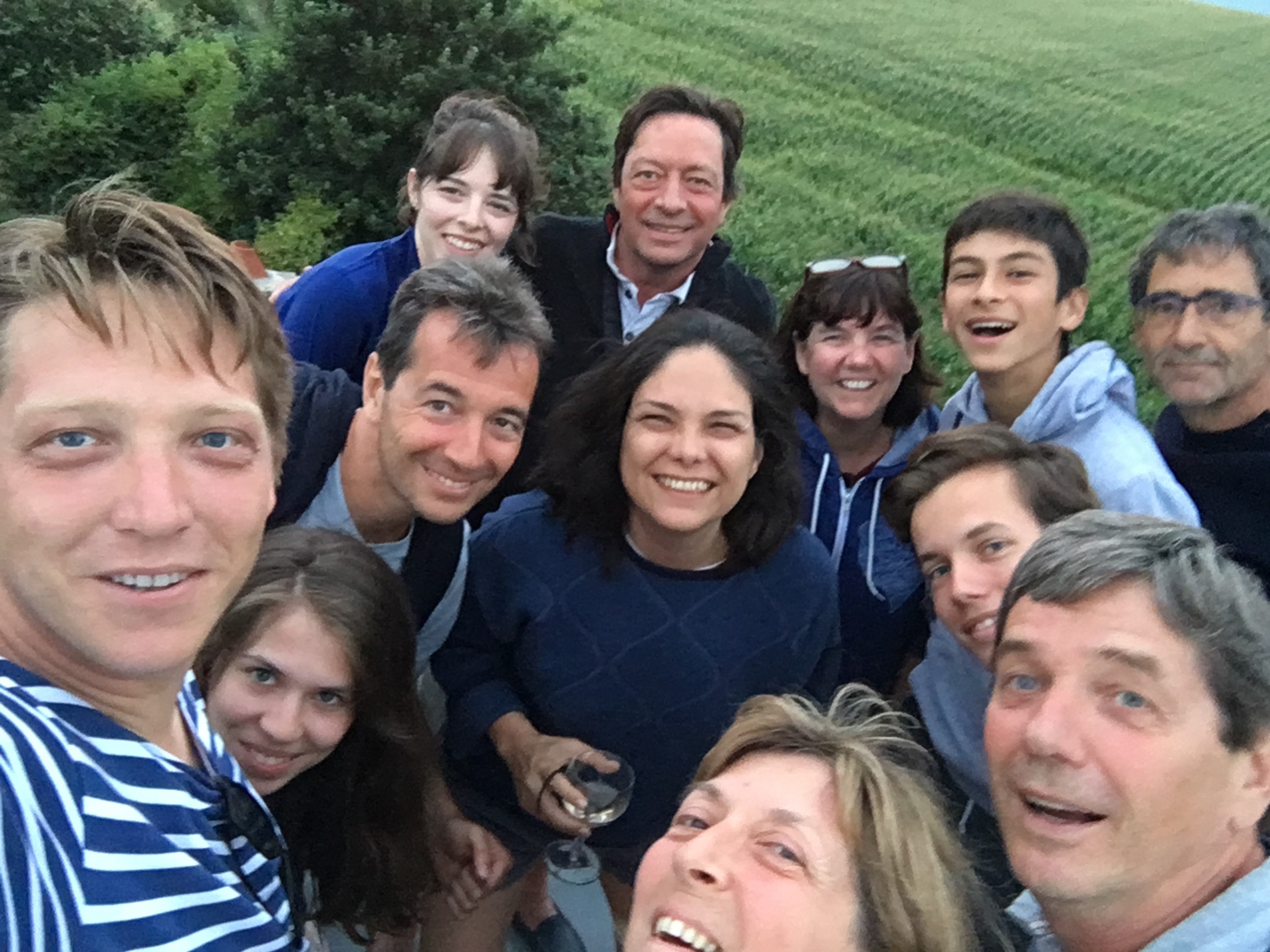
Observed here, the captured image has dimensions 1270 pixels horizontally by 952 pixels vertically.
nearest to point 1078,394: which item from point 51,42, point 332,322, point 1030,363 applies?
point 1030,363

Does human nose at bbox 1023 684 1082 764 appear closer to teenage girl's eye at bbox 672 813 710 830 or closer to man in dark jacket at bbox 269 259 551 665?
teenage girl's eye at bbox 672 813 710 830

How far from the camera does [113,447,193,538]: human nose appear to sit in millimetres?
1036

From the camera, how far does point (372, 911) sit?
2.11m

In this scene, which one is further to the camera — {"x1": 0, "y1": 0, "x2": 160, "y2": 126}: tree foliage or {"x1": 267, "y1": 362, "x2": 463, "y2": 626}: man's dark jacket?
{"x1": 0, "y1": 0, "x2": 160, "y2": 126}: tree foliage

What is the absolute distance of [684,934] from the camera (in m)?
1.39

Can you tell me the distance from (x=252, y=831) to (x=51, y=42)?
14.1 m

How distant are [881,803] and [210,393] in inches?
48.3

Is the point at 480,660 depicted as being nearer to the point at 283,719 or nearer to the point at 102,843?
the point at 283,719

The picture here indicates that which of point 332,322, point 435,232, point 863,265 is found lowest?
point 332,322

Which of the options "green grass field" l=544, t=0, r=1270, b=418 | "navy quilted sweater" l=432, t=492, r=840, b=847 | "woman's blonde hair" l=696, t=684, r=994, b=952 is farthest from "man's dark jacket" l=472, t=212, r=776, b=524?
"woman's blonde hair" l=696, t=684, r=994, b=952

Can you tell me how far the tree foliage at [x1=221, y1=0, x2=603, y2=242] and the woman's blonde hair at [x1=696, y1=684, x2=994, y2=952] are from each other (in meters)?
5.71

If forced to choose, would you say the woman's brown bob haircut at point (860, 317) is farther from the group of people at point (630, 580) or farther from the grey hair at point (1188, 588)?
the grey hair at point (1188, 588)

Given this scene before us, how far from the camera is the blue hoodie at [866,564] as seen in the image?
8.51ft

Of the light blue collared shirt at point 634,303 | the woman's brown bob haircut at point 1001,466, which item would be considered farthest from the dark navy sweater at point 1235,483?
the light blue collared shirt at point 634,303
